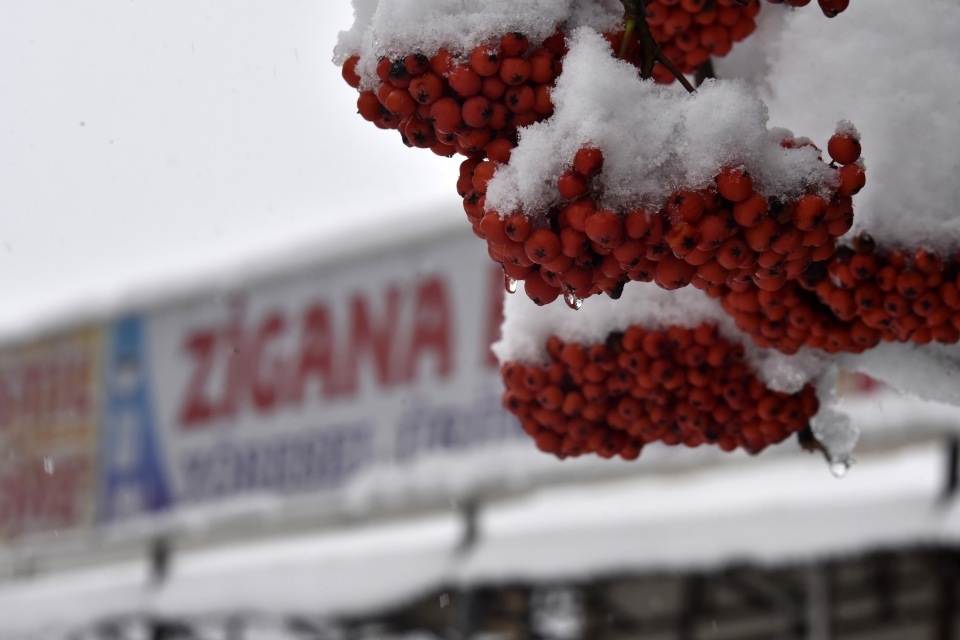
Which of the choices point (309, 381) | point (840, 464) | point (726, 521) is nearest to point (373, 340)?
point (309, 381)

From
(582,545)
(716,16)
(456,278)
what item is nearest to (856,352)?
(716,16)

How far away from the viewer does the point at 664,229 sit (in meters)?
1.18

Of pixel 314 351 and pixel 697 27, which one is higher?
pixel 314 351

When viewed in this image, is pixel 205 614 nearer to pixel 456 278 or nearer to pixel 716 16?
pixel 456 278

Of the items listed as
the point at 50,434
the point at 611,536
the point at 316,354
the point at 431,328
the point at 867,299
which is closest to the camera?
the point at 867,299

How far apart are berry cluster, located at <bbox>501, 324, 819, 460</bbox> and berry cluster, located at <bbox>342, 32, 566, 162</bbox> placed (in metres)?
0.49

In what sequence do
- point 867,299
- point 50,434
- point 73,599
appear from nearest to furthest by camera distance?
point 867,299 → point 73,599 → point 50,434

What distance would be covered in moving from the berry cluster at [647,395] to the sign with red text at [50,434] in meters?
7.62

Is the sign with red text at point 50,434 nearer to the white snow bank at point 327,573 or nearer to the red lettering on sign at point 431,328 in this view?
the white snow bank at point 327,573

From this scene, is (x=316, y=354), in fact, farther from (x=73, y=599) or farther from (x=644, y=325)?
(x=644, y=325)

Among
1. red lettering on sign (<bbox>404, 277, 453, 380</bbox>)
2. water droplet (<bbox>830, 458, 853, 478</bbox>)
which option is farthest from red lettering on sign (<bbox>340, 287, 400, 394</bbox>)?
water droplet (<bbox>830, 458, 853, 478</bbox>)

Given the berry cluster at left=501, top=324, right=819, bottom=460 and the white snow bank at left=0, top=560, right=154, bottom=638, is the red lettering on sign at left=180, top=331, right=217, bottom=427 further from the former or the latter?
the berry cluster at left=501, top=324, right=819, bottom=460

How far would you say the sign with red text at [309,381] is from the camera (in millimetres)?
6727

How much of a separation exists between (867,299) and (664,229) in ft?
1.41
